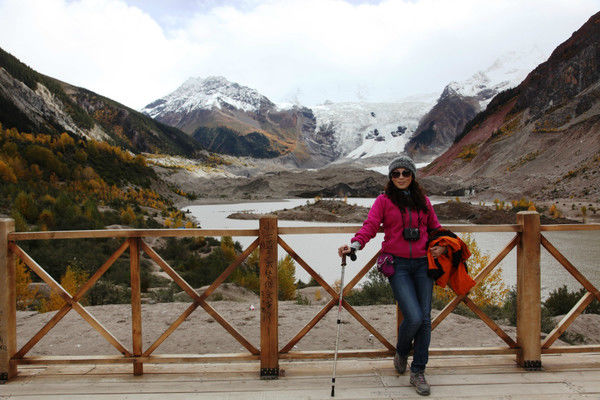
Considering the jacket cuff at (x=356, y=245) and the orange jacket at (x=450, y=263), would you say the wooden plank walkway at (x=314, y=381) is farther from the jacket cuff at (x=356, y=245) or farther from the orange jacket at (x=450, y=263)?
the jacket cuff at (x=356, y=245)

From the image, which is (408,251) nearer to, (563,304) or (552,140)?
(563,304)

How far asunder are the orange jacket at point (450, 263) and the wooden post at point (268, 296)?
1.22 m

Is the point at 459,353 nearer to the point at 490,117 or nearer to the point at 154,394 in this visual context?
the point at 154,394

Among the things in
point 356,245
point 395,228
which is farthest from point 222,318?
point 395,228

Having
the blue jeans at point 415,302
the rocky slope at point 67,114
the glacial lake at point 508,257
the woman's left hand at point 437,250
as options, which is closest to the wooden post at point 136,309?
the blue jeans at point 415,302

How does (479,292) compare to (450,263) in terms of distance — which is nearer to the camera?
(450,263)

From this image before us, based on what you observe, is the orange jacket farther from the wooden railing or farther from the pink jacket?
the wooden railing

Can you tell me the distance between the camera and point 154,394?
10.1 feet

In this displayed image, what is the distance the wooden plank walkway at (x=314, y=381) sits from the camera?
3.04m

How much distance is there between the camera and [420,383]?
3039 millimetres

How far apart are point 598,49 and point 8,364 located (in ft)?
227

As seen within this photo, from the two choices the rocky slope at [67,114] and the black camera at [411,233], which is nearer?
the black camera at [411,233]

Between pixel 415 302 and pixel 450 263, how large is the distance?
0.39m

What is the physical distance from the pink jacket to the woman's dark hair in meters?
0.03
